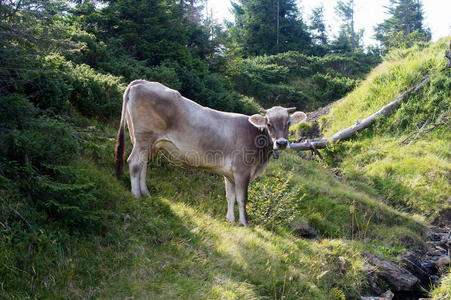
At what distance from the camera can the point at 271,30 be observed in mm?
33125

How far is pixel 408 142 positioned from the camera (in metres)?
12.7

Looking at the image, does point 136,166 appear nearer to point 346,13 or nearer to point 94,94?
point 94,94

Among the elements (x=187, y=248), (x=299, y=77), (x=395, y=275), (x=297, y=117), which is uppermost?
(x=299, y=77)

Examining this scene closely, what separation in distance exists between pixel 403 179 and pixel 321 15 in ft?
113

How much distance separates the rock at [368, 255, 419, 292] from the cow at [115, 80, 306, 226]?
110 inches

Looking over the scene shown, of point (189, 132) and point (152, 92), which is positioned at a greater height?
point (152, 92)

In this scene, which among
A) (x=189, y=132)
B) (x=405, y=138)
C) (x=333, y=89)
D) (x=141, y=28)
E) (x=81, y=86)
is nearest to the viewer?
(x=189, y=132)

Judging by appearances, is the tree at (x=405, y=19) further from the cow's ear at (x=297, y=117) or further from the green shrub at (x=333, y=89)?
the cow's ear at (x=297, y=117)

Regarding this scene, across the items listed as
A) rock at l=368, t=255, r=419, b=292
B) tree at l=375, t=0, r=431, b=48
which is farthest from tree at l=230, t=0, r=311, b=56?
rock at l=368, t=255, r=419, b=292

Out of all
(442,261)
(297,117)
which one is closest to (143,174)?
(297,117)

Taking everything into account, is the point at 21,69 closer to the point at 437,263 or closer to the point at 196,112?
the point at 196,112

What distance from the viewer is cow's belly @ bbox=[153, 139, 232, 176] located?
703cm

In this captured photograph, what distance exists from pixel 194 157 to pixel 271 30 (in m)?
29.1

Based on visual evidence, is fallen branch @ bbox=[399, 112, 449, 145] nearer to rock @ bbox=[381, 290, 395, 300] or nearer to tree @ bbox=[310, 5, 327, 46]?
rock @ bbox=[381, 290, 395, 300]
